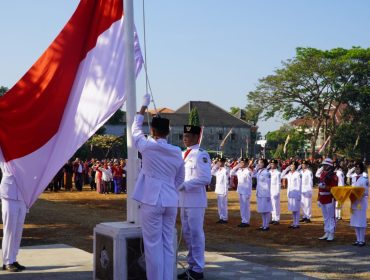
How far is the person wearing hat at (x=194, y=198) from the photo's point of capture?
7.16 meters

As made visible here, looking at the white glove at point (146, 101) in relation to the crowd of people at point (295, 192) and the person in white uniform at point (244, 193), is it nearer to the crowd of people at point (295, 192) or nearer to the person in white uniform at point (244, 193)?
the crowd of people at point (295, 192)

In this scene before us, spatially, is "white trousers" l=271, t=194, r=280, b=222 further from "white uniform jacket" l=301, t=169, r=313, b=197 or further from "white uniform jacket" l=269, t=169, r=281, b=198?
"white uniform jacket" l=301, t=169, r=313, b=197

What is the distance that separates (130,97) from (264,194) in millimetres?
8988

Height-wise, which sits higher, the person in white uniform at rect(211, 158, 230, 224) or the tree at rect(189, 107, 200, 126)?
the tree at rect(189, 107, 200, 126)

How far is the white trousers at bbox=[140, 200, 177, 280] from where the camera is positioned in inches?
226

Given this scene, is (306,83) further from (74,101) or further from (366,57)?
(74,101)

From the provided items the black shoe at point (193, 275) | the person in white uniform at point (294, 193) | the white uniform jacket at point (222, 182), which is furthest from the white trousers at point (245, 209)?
the black shoe at point (193, 275)

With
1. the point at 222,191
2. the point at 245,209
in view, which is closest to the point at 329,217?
the point at 245,209

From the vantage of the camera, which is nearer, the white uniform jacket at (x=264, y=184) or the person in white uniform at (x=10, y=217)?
the person in white uniform at (x=10, y=217)

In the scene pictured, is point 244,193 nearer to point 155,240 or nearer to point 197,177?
point 197,177

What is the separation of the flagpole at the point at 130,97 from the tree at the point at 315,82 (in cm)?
4701

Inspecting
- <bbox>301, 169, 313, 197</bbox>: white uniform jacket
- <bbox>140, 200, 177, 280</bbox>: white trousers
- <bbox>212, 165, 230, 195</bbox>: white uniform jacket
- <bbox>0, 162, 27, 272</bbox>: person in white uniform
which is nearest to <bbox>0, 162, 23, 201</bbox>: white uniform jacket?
<bbox>0, 162, 27, 272</bbox>: person in white uniform

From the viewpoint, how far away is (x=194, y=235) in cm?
727

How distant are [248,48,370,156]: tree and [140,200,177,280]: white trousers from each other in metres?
47.8
